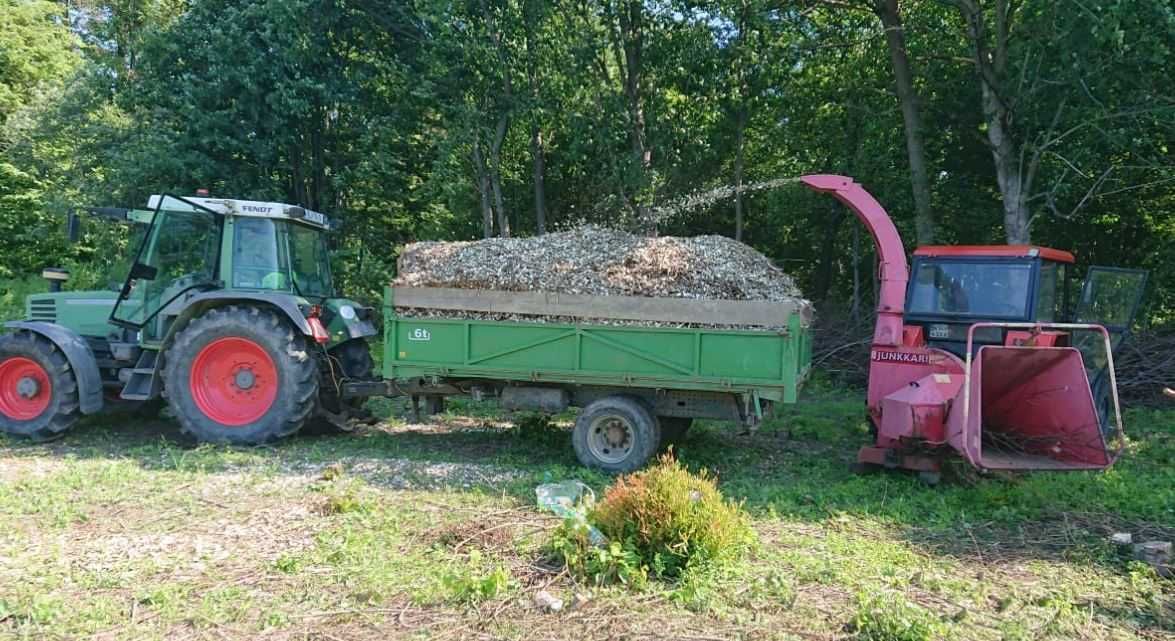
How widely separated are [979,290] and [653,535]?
4.48 meters

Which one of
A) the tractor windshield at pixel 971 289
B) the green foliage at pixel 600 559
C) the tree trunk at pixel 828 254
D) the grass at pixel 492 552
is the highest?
the tree trunk at pixel 828 254

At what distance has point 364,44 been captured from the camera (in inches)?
510

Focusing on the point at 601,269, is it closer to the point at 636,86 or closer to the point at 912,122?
the point at 636,86

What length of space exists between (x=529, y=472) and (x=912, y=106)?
8.80 meters

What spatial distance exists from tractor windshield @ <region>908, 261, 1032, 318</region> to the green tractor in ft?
18.0

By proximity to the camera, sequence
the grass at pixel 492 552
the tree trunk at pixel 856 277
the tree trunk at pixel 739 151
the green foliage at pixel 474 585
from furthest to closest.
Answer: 1. the tree trunk at pixel 856 277
2. the tree trunk at pixel 739 151
3. the green foliage at pixel 474 585
4. the grass at pixel 492 552

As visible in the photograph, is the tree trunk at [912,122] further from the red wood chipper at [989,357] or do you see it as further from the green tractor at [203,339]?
the green tractor at [203,339]

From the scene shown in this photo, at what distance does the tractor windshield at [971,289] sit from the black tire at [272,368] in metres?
5.68

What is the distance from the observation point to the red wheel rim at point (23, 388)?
7.25m

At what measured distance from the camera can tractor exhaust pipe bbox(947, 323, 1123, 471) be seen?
212 inches

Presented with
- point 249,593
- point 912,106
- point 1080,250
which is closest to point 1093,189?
point 912,106

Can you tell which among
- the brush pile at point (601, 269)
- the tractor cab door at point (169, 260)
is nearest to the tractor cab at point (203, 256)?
the tractor cab door at point (169, 260)

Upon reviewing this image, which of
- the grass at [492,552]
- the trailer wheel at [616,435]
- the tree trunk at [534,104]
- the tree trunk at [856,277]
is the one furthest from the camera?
the tree trunk at [856,277]

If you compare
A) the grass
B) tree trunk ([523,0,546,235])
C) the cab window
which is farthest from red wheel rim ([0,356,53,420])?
tree trunk ([523,0,546,235])
